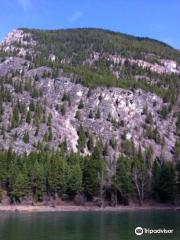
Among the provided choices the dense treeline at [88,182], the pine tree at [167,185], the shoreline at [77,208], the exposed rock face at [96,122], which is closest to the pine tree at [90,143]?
the exposed rock face at [96,122]

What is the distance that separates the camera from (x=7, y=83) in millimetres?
199375

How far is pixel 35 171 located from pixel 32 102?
8202 centimetres

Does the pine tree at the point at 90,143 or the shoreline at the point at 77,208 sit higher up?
the pine tree at the point at 90,143

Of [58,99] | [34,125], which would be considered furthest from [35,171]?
[58,99]

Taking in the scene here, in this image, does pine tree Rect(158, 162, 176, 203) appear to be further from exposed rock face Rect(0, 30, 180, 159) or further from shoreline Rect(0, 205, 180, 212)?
exposed rock face Rect(0, 30, 180, 159)

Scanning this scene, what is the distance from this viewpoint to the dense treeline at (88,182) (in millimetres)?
99750

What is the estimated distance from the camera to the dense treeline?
99.8 metres

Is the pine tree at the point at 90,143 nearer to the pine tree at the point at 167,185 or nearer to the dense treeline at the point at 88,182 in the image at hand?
the dense treeline at the point at 88,182

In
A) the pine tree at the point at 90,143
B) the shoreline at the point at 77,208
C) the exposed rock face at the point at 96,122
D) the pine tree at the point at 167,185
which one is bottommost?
the shoreline at the point at 77,208

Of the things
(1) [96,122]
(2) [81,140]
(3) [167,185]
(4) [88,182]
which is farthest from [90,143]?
(3) [167,185]

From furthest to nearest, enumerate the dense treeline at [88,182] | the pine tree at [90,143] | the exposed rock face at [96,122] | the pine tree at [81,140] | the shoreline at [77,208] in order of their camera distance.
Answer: the pine tree at [90,143]
the exposed rock face at [96,122]
the pine tree at [81,140]
the dense treeline at [88,182]
the shoreline at [77,208]

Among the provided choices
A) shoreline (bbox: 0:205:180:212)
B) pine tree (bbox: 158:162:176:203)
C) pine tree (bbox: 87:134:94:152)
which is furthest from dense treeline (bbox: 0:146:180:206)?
pine tree (bbox: 87:134:94:152)

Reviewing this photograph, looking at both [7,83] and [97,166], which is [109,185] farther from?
[7,83]

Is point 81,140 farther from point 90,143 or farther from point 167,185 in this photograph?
point 167,185
